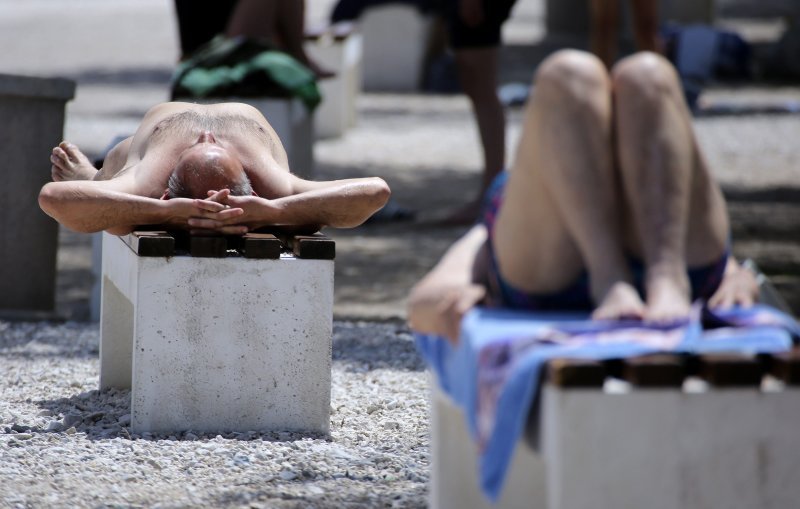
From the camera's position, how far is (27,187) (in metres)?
6.25

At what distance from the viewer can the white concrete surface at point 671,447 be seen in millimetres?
2482

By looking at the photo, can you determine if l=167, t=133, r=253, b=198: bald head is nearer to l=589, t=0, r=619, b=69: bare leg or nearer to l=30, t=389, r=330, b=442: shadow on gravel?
l=30, t=389, r=330, b=442: shadow on gravel

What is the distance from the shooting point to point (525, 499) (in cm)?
302

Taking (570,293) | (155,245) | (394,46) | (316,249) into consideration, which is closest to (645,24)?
(316,249)

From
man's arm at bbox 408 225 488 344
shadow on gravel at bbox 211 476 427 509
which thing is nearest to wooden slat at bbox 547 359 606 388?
man's arm at bbox 408 225 488 344

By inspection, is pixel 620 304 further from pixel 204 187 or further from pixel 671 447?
pixel 204 187

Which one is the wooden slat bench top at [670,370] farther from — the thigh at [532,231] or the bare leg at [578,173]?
the thigh at [532,231]

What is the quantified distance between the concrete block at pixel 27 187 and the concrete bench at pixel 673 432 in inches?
165

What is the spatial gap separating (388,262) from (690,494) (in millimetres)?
5377

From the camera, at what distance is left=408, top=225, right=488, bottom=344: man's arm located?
118 inches

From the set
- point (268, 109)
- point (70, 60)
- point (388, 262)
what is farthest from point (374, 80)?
point (388, 262)

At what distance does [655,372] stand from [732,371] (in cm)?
15

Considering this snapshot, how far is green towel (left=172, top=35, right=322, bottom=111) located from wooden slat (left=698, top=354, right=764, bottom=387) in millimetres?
6343

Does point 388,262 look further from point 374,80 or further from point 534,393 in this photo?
point 374,80
